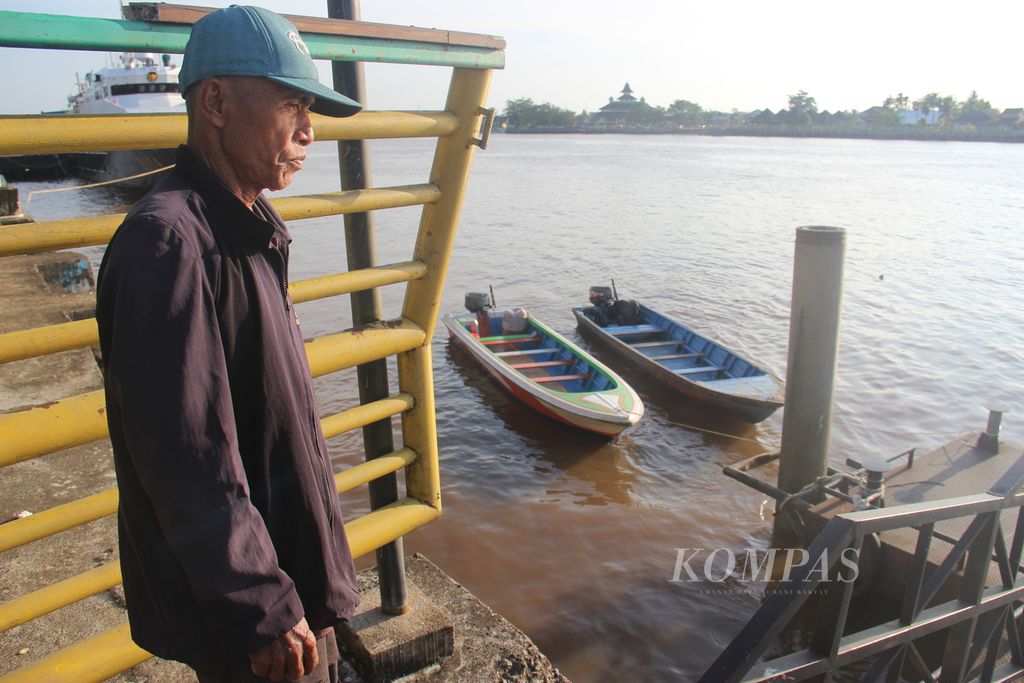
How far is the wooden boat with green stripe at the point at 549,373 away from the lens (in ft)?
32.0

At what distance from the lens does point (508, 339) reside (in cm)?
1295

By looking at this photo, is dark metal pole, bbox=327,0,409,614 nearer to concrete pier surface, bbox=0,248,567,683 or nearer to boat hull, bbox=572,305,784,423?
concrete pier surface, bbox=0,248,567,683

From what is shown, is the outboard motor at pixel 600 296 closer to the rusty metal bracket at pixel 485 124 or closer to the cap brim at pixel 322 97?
the rusty metal bracket at pixel 485 124

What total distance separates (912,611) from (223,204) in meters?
3.26

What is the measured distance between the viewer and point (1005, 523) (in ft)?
18.5

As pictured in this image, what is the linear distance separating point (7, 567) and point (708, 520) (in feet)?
23.7

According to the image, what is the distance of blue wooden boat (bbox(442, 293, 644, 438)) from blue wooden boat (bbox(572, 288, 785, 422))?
114 centimetres

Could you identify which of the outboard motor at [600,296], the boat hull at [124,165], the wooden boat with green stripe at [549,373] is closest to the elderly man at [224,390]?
the wooden boat with green stripe at [549,373]

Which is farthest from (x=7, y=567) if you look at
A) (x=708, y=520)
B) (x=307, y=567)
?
(x=708, y=520)

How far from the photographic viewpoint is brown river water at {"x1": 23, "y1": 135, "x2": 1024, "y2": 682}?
23.6ft

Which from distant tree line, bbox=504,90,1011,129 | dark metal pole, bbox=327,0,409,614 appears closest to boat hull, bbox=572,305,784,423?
dark metal pole, bbox=327,0,409,614

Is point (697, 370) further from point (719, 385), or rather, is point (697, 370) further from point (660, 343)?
point (660, 343)

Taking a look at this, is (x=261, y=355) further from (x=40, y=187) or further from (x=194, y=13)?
(x=40, y=187)

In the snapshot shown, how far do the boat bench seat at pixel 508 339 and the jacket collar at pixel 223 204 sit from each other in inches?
449
